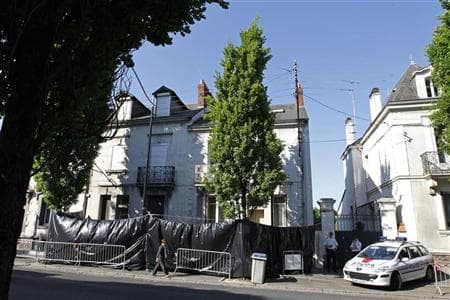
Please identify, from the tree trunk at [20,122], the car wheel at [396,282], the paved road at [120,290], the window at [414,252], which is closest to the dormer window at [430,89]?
the window at [414,252]

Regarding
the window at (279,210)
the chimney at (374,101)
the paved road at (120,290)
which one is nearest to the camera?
the paved road at (120,290)

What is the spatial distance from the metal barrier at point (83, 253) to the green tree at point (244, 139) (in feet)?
17.1

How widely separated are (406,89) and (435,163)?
4.91 m

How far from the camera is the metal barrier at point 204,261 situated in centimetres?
1335

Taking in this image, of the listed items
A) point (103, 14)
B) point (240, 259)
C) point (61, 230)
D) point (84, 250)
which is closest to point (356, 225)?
point (240, 259)

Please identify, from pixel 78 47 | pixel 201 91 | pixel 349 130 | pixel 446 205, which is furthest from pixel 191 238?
pixel 349 130

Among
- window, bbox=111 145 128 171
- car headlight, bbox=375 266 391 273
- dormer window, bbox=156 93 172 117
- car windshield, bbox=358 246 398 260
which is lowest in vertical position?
car headlight, bbox=375 266 391 273

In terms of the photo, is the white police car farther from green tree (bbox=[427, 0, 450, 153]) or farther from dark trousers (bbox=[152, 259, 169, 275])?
dark trousers (bbox=[152, 259, 169, 275])

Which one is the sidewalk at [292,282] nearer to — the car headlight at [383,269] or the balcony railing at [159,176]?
the car headlight at [383,269]

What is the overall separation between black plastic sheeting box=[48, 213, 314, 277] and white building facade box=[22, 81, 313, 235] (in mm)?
4242

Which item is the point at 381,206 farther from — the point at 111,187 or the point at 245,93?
the point at 111,187

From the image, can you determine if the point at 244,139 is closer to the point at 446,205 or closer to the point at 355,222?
the point at 355,222

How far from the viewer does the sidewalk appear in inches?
444

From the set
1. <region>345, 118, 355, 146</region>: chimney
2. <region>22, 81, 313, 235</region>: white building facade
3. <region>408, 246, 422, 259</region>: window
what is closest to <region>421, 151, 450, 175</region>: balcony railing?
<region>408, 246, 422, 259</region>: window
